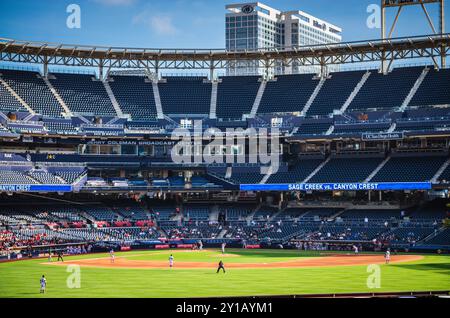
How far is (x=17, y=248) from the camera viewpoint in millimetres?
59250

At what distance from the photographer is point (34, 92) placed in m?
78.5

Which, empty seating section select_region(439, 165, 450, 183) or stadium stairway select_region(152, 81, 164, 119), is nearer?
empty seating section select_region(439, 165, 450, 183)

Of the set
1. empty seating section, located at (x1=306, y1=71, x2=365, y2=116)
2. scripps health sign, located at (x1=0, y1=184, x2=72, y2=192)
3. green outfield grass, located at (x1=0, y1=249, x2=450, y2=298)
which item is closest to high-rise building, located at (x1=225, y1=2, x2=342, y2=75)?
empty seating section, located at (x1=306, y1=71, x2=365, y2=116)

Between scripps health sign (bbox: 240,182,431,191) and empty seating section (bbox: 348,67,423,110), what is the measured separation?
11.4 m

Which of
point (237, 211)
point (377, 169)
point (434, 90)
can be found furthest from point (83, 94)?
point (434, 90)

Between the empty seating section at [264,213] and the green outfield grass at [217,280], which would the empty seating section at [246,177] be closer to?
the empty seating section at [264,213]

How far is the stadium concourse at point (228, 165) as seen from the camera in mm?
68750

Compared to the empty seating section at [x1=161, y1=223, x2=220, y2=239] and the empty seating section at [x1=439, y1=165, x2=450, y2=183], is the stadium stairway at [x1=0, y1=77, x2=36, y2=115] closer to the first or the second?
the empty seating section at [x1=161, y1=223, x2=220, y2=239]

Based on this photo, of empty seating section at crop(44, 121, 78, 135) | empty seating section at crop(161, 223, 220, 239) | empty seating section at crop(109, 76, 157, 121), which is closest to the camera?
empty seating section at crop(161, 223, 220, 239)

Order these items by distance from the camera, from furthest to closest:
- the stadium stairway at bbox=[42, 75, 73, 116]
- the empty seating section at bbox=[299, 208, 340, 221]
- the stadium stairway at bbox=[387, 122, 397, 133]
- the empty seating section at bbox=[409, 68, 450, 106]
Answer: the stadium stairway at bbox=[42, 75, 73, 116] < the empty seating section at bbox=[409, 68, 450, 106] < the empty seating section at bbox=[299, 208, 340, 221] < the stadium stairway at bbox=[387, 122, 397, 133]

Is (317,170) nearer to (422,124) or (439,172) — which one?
(422,124)

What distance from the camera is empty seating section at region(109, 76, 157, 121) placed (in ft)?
269
